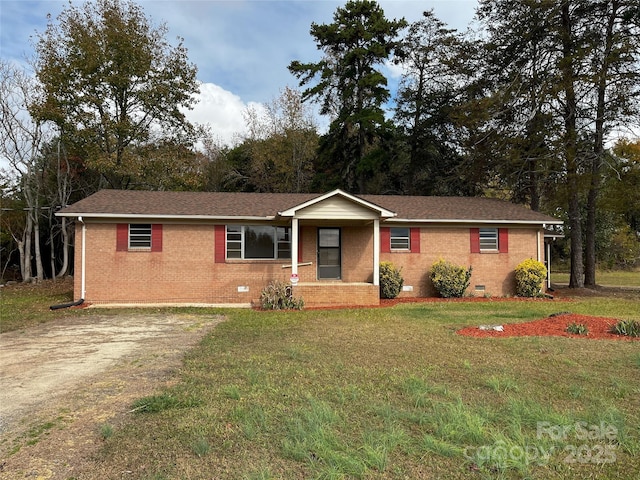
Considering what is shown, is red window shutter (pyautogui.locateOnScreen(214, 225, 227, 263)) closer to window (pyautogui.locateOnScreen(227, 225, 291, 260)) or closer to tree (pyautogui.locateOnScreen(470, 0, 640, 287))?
window (pyautogui.locateOnScreen(227, 225, 291, 260))

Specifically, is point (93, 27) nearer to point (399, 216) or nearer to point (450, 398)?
point (399, 216)

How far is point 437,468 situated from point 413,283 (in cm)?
1244

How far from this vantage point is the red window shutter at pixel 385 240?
1502cm

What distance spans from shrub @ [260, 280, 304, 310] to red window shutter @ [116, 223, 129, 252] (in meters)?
4.95

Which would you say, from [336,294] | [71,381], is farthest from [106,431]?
[336,294]

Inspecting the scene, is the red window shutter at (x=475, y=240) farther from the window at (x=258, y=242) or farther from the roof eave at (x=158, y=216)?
the roof eave at (x=158, y=216)

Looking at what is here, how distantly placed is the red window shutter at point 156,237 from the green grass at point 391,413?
24.2ft

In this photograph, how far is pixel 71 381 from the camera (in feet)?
17.0

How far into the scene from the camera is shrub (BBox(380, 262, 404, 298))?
14.4 meters

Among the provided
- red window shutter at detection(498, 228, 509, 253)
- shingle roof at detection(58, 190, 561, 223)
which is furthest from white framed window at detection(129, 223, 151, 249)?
red window shutter at detection(498, 228, 509, 253)

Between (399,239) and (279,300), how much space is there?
535cm

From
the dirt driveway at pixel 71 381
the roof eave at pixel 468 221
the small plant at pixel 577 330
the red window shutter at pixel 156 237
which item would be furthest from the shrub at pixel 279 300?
the small plant at pixel 577 330

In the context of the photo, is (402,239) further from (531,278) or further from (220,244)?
(220,244)

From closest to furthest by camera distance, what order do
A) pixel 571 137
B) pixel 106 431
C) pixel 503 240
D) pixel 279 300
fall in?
pixel 106 431
pixel 279 300
pixel 503 240
pixel 571 137
